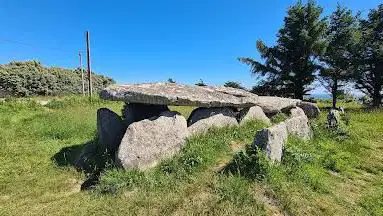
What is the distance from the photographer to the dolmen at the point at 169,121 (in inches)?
285

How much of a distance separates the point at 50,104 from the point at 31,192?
50.4 ft

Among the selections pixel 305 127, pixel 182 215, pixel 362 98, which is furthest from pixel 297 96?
pixel 182 215

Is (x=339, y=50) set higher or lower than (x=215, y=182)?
higher

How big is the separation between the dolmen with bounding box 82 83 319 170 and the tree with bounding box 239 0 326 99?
14005mm

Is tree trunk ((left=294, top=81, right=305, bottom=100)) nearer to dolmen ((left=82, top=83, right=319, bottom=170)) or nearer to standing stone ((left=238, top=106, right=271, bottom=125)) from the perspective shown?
dolmen ((left=82, top=83, right=319, bottom=170))

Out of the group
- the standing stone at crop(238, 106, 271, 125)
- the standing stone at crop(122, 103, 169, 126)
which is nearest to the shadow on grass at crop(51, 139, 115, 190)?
the standing stone at crop(122, 103, 169, 126)

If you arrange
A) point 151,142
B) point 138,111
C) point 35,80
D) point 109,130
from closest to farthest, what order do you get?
point 151,142
point 109,130
point 138,111
point 35,80

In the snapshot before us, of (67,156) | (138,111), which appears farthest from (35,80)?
(138,111)

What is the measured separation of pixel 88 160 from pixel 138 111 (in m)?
2.19

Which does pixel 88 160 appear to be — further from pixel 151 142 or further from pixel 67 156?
pixel 151 142

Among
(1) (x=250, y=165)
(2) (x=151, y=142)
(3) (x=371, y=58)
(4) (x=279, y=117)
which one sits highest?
(3) (x=371, y=58)

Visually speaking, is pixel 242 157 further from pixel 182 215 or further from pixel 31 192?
pixel 31 192

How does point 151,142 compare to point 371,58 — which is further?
point 371,58

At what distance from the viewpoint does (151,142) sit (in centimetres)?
756
